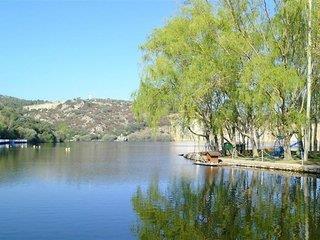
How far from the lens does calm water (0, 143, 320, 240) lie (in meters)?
21.5

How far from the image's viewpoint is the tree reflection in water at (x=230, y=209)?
→ 70.0 ft

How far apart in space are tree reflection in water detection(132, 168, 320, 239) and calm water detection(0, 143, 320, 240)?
39 millimetres

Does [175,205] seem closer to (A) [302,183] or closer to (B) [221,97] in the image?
(A) [302,183]

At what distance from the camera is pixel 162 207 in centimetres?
2753

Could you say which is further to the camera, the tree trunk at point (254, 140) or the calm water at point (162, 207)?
the tree trunk at point (254, 140)

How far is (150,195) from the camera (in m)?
32.6

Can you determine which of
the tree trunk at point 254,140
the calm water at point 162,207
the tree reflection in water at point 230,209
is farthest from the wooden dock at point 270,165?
the tree reflection in water at point 230,209

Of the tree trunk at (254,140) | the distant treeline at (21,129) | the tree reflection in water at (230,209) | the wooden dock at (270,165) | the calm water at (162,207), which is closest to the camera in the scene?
the tree reflection in water at (230,209)

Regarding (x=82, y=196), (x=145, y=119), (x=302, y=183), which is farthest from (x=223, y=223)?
(x=145, y=119)

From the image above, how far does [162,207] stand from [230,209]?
3561 mm

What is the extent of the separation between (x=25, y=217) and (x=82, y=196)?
7927mm

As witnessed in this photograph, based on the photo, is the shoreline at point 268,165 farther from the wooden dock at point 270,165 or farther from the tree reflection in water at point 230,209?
the tree reflection in water at point 230,209

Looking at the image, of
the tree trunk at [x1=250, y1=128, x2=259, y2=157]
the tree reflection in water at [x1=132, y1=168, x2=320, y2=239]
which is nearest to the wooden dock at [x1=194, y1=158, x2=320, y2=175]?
the tree trunk at [x1=250, y1=128, x2=259, y2=157]

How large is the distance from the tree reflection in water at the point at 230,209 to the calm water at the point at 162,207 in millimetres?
39
